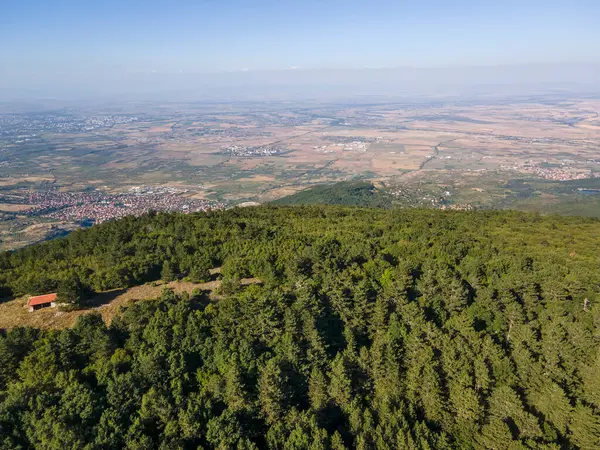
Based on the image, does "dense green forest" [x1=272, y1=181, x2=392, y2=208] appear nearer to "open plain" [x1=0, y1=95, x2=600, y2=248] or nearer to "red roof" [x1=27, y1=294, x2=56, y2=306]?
"open plain" [x1=0, y1=95, x2=600, y2=248]

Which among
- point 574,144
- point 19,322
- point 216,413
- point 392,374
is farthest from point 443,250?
point 574,144

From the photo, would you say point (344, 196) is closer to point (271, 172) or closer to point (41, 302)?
point (271, 172)

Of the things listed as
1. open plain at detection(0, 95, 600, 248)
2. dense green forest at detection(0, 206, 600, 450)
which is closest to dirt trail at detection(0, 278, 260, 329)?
dense green forest at detection(0, 206, 600, 450)

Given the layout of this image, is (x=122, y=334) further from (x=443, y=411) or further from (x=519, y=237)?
(x=519, y=237)

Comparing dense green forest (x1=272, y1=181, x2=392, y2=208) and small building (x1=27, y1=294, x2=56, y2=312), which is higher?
small building (x1=27, y1=294, x2=56, y2=312)

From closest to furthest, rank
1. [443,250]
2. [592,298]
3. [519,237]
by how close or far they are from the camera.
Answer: [592,298] < [443,250] < [519,237]

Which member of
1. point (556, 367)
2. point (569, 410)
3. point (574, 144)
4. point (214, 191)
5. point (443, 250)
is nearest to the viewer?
point (569, 410)

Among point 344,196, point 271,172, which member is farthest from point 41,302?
point 271,172
